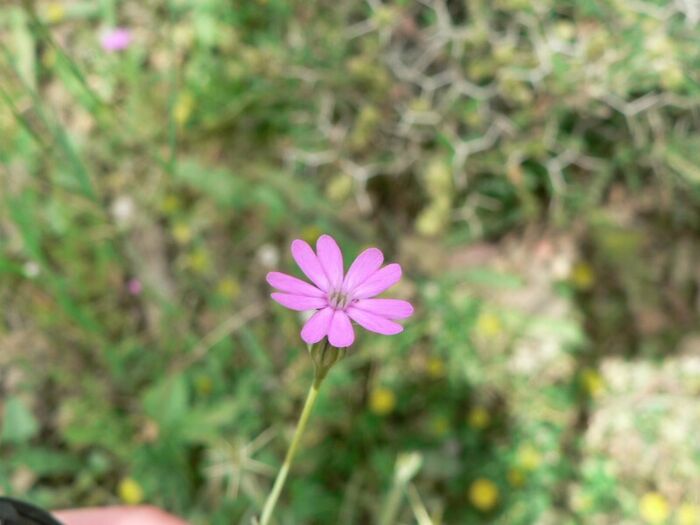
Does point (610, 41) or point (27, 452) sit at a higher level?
point (610, 41)

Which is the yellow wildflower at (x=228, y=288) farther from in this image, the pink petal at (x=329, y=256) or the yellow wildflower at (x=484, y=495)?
the pink petal at (x=329, y=256)

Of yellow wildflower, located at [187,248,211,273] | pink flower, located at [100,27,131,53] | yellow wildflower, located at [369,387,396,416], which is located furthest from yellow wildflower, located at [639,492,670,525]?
pink flower, located at [100,27,131,53]

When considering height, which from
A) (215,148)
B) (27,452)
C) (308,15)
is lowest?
(27,452)

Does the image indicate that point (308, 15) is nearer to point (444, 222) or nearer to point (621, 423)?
point (444, 222)

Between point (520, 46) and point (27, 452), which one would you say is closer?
point (27, 452)

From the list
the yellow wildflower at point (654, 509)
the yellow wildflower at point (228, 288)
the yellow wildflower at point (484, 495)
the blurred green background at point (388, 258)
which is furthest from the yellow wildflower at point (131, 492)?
the yellow wildflower at point (654, 509)

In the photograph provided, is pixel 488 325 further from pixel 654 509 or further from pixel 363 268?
pixel 363 268

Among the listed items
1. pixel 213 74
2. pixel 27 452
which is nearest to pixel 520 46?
pixel 213 74
